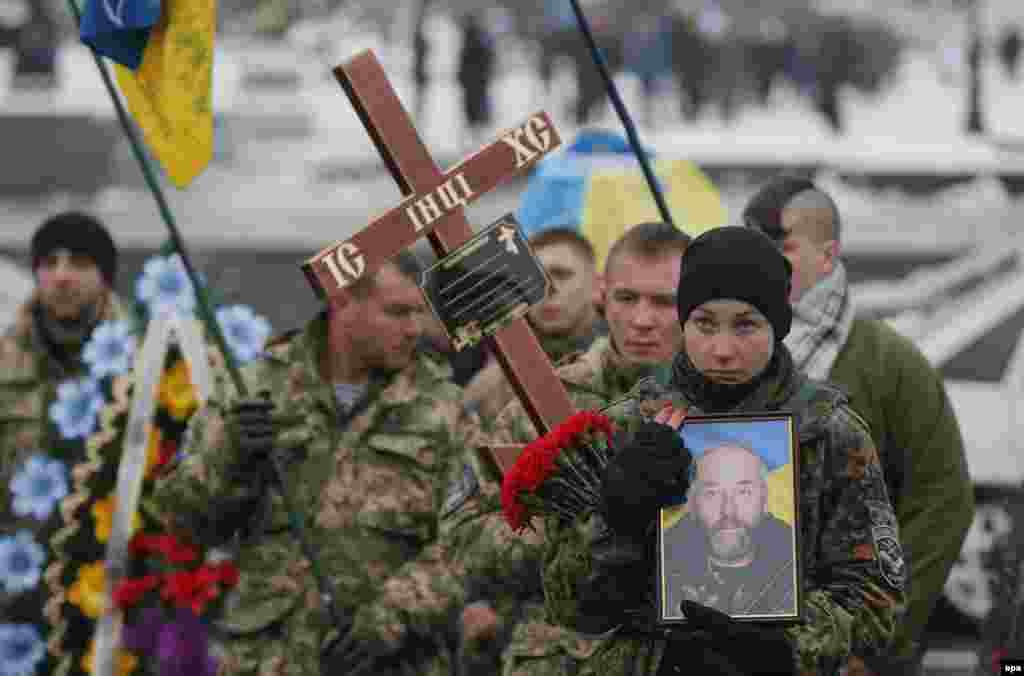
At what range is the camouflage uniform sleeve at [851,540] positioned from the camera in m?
4.43

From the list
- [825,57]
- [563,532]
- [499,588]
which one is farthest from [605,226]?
[825,57]

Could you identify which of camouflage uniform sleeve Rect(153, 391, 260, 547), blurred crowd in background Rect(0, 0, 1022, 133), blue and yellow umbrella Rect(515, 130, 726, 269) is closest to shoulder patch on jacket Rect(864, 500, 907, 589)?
camouflage uniform sleeve Rect(153, 391, 260, 547)

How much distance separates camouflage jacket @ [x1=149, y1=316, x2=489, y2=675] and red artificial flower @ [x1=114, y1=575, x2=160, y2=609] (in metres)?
1.02

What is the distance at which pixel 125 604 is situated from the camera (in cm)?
760

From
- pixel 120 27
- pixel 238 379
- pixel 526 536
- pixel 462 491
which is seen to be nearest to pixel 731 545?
pixel 526 536

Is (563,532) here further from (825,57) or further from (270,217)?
(825,57)

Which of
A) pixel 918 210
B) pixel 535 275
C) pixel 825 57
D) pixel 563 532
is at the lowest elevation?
pixel 563 532

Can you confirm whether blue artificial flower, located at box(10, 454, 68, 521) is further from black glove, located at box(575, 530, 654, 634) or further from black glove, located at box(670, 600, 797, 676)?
black glove, located at box(670, 600, 797, 676)

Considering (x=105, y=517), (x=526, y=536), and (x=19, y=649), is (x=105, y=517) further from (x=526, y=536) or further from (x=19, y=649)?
(x=526, y=536)

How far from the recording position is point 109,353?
7.99 meters

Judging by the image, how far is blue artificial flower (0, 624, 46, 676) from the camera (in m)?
7.74

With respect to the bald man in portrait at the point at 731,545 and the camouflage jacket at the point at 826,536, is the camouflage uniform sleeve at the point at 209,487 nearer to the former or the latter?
the camouflage jacket at the point at 826,536

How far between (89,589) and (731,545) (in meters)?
3.89

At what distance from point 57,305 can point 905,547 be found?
3291 millimetres
